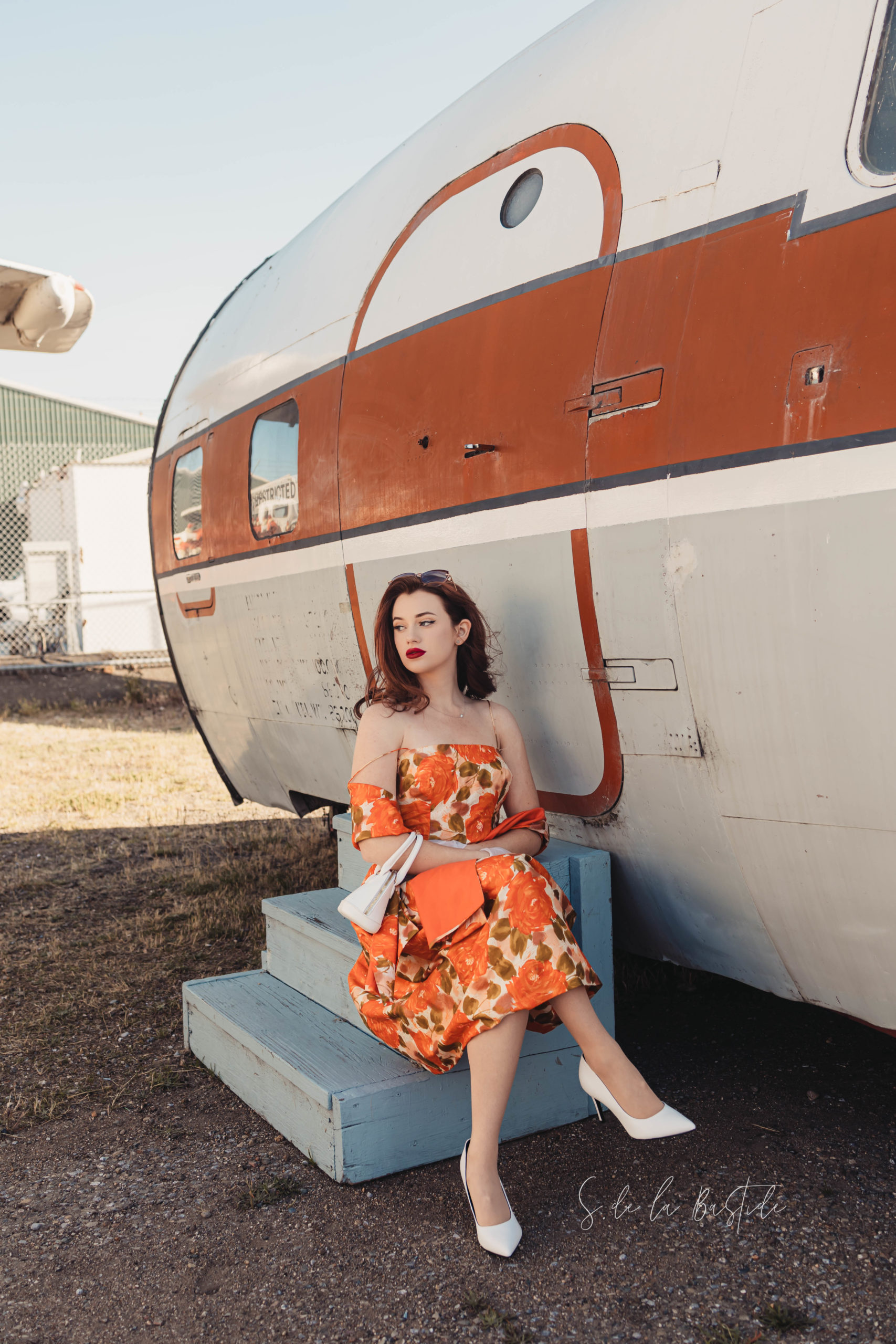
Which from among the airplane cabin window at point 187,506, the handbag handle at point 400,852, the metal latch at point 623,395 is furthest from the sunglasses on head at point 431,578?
the airplane cabin window at point 187,506

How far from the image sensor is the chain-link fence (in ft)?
51.2

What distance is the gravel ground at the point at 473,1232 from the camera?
2.19 metres

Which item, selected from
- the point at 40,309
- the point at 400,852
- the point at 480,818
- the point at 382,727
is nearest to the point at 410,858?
the point at 400,852

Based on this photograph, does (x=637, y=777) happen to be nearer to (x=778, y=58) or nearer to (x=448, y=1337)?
(x=448, y=1337)

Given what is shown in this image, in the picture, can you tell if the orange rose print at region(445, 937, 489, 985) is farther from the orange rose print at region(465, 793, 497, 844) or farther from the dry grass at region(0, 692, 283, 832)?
the dry grass at region(0, 692, 283, 832)

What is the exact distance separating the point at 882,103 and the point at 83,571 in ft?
53.6

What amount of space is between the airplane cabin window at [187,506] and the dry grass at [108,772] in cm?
303

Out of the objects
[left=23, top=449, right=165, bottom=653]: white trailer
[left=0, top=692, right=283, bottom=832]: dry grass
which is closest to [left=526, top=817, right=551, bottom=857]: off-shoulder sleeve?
[left=0, top=692, right=283, bottom=832]: dry grass

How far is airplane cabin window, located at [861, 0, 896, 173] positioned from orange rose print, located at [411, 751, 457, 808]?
163 cm

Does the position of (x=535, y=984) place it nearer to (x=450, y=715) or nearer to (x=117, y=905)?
(x=450, y=715)

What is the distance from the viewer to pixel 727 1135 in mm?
2875

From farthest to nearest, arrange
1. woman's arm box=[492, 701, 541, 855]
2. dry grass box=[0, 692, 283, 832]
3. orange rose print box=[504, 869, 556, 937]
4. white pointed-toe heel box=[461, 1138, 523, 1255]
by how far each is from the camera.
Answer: dry grass box=[0, 692, 283, 832], woman's arm box=[492, 701, 541, 855], orange rose print box=[504, 869, 556, 937], white pointed-toe heel box=[461, 1138, 523, 1255]

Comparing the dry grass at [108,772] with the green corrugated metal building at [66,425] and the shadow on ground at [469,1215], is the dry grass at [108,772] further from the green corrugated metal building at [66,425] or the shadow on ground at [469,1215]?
the green corrugated metal building at [66,425]

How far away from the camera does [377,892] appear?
2.53m
